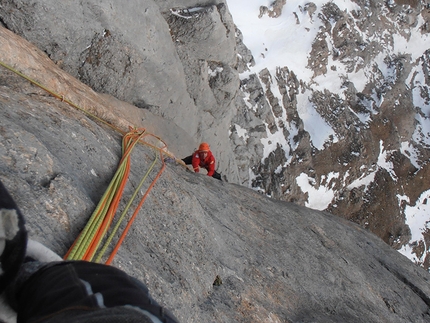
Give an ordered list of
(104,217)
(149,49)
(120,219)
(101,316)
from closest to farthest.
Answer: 1. (101,316)
2. (104,217)
3. (120,219)
4. (149,49)

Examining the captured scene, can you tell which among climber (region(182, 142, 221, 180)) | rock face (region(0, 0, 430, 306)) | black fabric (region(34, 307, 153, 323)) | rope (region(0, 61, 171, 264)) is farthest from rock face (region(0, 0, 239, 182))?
black fabric (region(34, 307, 153, 323))

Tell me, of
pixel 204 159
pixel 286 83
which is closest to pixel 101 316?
pixel 204 159

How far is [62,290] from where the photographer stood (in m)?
1.64

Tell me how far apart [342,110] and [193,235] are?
4711 cm

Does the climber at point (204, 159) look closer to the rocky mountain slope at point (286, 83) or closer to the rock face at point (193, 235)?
the rock face at point (193, 235)

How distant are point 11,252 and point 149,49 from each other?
1161 centimetres

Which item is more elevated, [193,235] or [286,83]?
[286,83]

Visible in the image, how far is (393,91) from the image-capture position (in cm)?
5350

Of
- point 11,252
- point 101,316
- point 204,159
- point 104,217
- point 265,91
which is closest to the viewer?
point 101,316

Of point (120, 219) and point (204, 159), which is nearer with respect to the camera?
point (120, 219)

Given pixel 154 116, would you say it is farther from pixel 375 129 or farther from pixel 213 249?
pixel 375 129

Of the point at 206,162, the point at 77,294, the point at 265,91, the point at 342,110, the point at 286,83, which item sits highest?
the point at 342,110

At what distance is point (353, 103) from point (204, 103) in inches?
1510

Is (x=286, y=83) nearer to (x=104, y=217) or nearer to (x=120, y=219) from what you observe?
(x=120, y=219)
